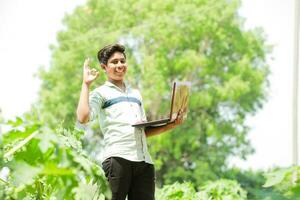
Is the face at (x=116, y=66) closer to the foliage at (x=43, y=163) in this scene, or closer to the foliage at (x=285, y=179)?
the foliage at (x=43, y=163)

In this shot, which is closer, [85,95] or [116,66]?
[85,95]

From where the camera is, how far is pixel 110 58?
81.6 inches

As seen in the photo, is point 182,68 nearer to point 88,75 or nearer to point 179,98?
point 179,98

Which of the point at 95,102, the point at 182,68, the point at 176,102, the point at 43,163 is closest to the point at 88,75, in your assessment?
the point at 95,102

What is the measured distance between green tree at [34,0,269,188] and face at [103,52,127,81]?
32.6 feet

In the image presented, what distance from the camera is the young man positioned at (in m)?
1.97

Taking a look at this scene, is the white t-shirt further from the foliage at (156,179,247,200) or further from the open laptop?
the foliage at (156,179,247,200)

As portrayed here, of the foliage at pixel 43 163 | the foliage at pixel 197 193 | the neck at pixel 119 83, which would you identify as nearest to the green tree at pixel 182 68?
the foliage at pixel 197 193

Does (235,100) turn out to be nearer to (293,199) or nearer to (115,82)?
(115,82)

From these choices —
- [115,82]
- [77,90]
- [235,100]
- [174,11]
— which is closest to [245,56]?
[235,100]

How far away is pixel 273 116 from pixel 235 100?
1.10 metres

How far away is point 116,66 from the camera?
81.0 inches

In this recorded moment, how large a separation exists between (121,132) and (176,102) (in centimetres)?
20

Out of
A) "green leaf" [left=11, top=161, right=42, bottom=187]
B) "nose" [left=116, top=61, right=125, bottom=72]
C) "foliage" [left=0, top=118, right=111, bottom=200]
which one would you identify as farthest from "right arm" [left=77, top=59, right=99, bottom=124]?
"green leaf" [left=11, top=161, right=42, bottom=187]
